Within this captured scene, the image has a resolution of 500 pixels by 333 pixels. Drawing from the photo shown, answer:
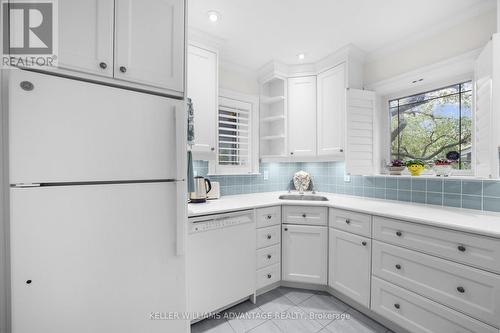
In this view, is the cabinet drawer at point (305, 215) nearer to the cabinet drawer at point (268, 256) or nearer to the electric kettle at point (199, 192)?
the cabinet drawer at point (268, 256)

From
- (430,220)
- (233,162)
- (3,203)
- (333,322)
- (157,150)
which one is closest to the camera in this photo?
(3,203)

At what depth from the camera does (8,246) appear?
2.97 ft

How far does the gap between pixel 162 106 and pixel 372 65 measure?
2409 mm

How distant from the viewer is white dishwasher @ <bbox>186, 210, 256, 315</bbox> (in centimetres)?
164

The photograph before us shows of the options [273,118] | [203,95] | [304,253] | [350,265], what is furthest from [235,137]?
[350,265]

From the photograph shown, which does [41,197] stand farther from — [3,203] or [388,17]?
[388,17]

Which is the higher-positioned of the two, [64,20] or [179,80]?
[64,20]

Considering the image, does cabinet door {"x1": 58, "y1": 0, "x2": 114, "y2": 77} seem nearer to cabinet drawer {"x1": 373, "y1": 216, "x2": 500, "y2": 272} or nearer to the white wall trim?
cabinet drawer {"x1": 373, "y1": 216, "x2": 500, "y2": 272}

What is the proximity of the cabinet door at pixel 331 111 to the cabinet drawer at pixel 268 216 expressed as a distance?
0.94 meters

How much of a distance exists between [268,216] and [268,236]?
203 millimetres

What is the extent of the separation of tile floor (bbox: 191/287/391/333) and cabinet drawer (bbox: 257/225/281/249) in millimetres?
540

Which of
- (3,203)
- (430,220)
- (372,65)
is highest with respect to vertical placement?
(372,65)

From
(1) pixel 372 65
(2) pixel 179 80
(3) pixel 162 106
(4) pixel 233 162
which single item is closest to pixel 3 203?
(3) pixel 162 106

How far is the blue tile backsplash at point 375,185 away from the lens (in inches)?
65.7
